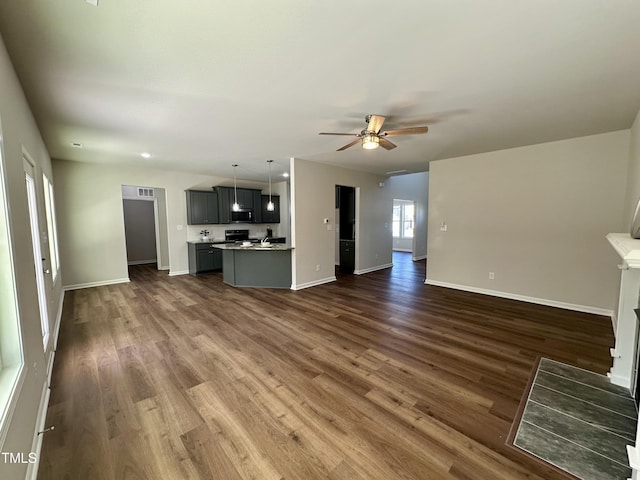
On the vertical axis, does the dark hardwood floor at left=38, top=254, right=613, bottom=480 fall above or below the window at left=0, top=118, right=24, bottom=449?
below

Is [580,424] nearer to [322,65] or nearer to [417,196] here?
[322,65]

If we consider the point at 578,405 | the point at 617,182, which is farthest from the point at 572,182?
the point at 578,405

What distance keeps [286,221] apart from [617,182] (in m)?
7.26

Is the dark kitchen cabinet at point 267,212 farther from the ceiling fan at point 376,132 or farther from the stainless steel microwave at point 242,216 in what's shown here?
the ceiling fan at point 376,132

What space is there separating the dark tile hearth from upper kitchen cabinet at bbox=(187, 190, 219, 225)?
716 centimetres

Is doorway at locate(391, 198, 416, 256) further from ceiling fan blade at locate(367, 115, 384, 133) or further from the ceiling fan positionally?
ceiling fan blade at locate(367, 115, 384, 133)

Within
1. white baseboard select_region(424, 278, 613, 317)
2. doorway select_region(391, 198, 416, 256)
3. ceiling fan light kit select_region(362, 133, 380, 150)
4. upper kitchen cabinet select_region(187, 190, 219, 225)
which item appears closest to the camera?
ceiling fan light kit select_region(362, 133, 380, 150)

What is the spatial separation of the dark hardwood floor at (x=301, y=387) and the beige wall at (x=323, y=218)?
1.38 meters

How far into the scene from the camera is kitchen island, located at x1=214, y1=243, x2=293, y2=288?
5.47 meters

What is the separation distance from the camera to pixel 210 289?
544 cm

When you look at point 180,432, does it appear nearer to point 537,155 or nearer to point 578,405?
point 578,405

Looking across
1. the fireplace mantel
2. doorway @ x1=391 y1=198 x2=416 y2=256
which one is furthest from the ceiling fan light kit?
doorway @ x1=391 y1=198 x2=416 y2=256

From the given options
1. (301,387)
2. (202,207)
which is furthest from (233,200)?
(301,387)

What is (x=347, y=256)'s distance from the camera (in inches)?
279
